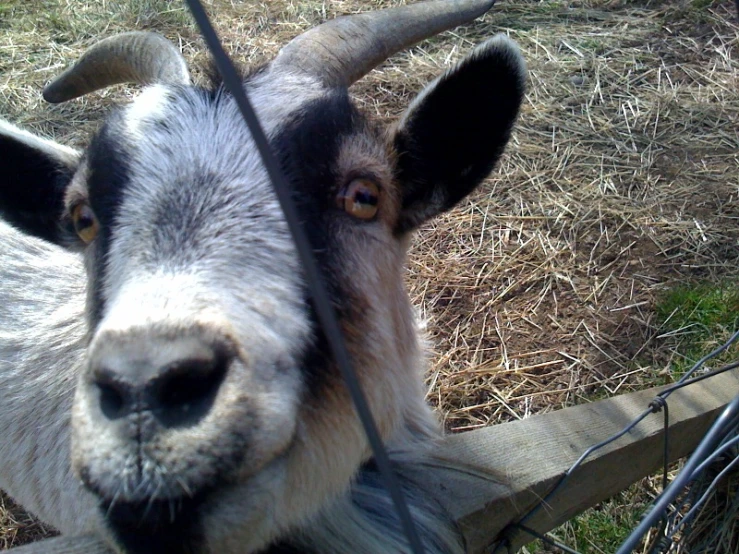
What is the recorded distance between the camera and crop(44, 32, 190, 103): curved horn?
10.4ft

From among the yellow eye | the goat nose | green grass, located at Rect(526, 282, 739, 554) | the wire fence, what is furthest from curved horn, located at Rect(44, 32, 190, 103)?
green grass, located at Rect(526, 282, 739, 554)

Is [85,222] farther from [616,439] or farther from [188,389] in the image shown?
[616,439]

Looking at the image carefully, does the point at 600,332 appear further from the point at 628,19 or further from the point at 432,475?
the point at 628,19

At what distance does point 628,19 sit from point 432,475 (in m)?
6.55

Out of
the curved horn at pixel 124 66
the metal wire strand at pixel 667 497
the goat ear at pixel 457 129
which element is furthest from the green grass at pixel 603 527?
the curved horn at pixel 124 66

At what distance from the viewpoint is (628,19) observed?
7109 millimetres

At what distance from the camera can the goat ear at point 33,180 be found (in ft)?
9.11

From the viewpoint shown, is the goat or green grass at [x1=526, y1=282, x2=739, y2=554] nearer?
the goat

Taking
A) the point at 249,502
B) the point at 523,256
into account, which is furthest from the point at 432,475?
the point at 523,256

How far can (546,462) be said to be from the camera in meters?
2.22

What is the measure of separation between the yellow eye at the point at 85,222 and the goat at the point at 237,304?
0.04 feet

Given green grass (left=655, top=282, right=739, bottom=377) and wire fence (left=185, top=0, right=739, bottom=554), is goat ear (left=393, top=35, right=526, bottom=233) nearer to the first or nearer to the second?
wire fence (left=185, top=0, right=739, bottom=554)

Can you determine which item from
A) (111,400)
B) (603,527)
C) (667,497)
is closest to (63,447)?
(111,400)

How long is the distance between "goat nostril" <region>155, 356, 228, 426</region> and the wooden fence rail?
0.53 meters
